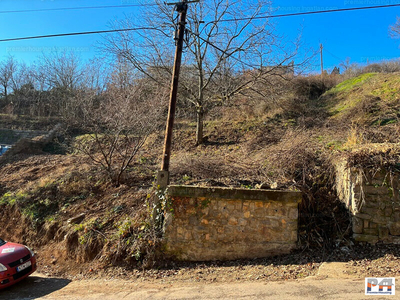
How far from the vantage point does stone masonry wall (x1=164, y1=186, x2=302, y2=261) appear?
6309 mm

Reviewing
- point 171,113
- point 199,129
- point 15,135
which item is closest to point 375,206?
point 171,113

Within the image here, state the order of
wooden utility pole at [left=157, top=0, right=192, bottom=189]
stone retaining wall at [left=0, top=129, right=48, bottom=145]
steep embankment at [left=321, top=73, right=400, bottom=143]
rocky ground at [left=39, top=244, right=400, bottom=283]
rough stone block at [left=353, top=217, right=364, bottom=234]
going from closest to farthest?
rocky ground at [left=39, top=244, right=400, bottom=283] < rough stone block at [left=353, top=217, right=364, bottom=234] < wooden utility pole at [left=157, top=0, right=192, bottom=189] < steep embankment at [left=321, top=73, right=400, bottom=143] < stone retaining wall at [left=0, top=129, right=48, bottom=145]

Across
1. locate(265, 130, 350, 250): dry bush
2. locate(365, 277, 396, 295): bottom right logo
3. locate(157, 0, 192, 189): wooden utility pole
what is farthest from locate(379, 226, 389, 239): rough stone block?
locate(157, 0, 192, 189): wooden utility pole

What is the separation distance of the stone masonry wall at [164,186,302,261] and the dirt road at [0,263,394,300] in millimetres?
1025

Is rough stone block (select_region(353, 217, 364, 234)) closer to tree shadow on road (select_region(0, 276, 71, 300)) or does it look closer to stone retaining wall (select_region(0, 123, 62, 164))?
tree shadow on road (select_region(0, 276, 71, 300))

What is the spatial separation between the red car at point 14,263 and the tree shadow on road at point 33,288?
0.83 ft

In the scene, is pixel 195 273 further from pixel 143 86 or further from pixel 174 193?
pixel 143 86

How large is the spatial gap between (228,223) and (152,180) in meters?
3.80

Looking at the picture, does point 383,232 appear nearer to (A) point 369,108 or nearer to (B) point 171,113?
(B) point 171,113

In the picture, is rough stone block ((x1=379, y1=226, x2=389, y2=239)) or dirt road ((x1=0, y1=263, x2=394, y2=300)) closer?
dirt road ((x1=0, y1=263, x2=394, y2=300))

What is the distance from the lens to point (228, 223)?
6492 millimetres

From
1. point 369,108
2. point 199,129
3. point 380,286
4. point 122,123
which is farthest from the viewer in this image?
point 199,129

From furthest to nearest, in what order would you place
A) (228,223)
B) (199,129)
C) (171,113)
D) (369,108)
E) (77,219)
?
(199,129), (369,108), (77,219), (171,113), (228,223)

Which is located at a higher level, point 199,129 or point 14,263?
point 199,129
